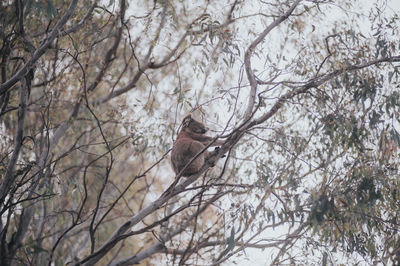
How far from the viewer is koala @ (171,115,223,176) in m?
6.42

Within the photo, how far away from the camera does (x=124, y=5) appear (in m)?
6.94

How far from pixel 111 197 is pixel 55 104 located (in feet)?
8.21

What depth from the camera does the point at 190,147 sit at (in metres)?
6.57

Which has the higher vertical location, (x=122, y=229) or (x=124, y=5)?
(x=124, y=5)

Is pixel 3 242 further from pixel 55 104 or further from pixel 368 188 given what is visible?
pixel 368 188

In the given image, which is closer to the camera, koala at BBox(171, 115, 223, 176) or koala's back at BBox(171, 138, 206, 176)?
koala at BBox(171, 115, 223, 176)

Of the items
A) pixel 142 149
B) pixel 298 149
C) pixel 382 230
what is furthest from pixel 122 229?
pixel 382 230

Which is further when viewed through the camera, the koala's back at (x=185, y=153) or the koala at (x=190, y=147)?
the koala's back at (x=185, y=153)

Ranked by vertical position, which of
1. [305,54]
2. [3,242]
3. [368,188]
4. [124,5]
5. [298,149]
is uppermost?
[124,5]

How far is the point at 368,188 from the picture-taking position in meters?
5.55

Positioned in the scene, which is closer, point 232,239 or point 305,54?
point 232,239

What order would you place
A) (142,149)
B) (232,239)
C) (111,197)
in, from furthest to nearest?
(111,197)
(142,149)
(232,239)

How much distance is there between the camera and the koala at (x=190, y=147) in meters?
6.42

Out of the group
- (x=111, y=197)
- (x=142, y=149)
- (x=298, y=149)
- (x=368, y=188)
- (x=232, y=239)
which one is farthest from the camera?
(x=111, y=197)
